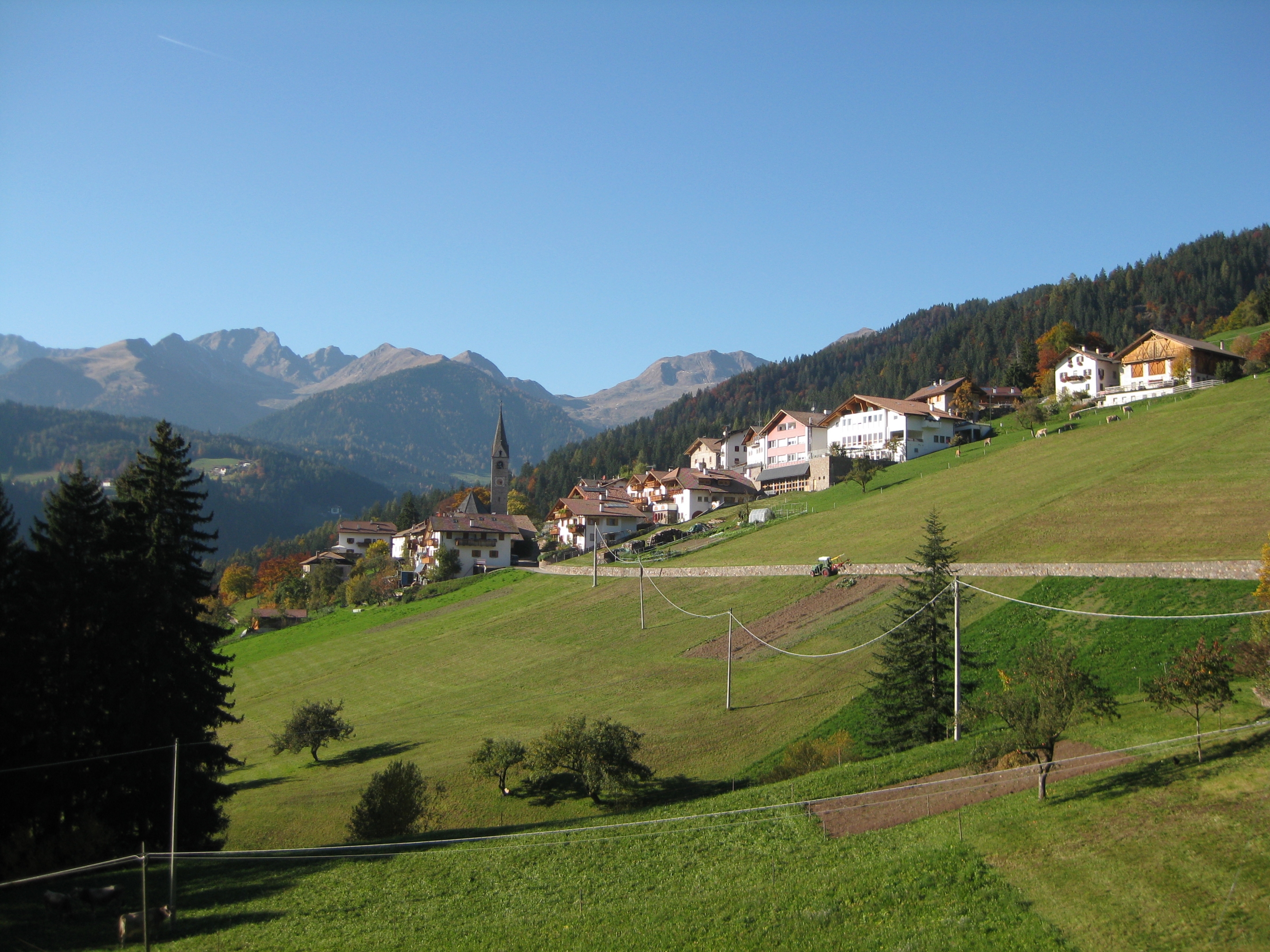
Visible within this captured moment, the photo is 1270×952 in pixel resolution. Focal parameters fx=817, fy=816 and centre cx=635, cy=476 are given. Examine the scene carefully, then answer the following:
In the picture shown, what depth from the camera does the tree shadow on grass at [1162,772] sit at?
62.0 ft

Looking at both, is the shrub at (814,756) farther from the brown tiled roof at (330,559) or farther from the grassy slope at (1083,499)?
the brown tiled roof at (330,559)

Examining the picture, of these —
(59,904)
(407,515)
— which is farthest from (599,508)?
(59,904)

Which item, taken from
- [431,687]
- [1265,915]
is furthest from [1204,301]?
[1265,915]

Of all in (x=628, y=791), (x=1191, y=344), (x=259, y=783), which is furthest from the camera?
(x=1191, y=344)

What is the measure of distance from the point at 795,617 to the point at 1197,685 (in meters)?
27.0

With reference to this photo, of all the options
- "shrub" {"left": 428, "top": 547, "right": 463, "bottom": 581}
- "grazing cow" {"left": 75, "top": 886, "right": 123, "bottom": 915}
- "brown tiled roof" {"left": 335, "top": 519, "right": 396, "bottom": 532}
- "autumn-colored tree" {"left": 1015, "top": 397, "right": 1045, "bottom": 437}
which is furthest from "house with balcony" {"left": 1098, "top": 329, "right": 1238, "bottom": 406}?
"brown tiled roof" {"left": 335, "top": 519, "right": 396, "bottom": 532}

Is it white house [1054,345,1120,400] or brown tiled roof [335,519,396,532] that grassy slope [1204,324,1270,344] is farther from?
brown tiled roof [335,519,396,532]

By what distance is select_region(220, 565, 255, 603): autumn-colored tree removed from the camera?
141750 mm

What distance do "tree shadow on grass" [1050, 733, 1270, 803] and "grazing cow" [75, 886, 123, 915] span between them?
22574mm

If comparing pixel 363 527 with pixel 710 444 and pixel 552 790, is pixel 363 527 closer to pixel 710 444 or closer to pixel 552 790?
pixel 710 444

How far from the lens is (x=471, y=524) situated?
10319 cm

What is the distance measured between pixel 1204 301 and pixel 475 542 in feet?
491

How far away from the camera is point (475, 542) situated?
103 meters

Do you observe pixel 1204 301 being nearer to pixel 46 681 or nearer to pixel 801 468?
pixel 801 468
